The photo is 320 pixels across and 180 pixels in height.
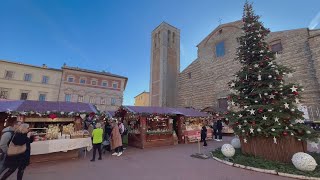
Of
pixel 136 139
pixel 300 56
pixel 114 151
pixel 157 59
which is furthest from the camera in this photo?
pixel 157 59

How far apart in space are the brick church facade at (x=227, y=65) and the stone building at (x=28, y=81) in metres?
19.5

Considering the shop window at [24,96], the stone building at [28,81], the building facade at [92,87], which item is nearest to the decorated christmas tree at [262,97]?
the building facade at [92,87]

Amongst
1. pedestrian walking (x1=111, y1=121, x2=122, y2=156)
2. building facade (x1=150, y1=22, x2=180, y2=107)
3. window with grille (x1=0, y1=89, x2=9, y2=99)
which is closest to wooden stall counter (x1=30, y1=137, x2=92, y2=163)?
pedestrian walking (x1=111, y1=121, x2=122, y2=156)

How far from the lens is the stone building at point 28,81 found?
76.5 feet

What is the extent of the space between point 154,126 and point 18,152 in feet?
30.8

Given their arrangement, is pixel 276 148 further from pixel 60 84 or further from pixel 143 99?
pixel 143 99

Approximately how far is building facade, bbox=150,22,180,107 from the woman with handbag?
936 inches

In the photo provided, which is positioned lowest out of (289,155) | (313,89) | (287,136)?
(289,155)

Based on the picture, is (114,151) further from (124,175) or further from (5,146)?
(5,146)

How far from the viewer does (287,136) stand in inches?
248

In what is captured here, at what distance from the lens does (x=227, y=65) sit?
895 inches

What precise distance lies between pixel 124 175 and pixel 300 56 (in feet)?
65.7

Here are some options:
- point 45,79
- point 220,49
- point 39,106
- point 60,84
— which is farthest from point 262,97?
point 45,79

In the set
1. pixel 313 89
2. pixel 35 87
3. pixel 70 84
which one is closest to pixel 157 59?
pixel 70 84
